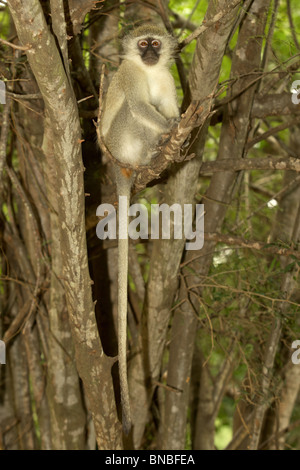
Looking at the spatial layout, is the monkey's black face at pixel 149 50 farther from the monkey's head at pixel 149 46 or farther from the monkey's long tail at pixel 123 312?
the monkey's long tail at pixel 123 312

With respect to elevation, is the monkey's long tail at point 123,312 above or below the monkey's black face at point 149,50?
below

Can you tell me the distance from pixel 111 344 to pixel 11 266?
50.4 inches

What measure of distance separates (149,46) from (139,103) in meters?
0.59

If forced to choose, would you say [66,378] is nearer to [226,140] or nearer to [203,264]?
[203,264]

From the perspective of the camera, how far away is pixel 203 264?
177 inches

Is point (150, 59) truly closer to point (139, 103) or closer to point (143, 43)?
point (143, 43)

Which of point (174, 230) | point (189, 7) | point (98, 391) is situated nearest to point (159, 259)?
point (174, 230)

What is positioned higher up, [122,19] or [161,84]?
[122,19]

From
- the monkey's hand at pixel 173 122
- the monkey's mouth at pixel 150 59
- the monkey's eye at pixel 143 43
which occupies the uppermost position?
the monkey's eye at pixel 143 43

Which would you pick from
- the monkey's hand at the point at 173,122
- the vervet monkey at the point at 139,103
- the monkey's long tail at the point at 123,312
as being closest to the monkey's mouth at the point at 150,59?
the vervet monkey at the point at 139,103

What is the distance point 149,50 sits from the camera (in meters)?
4.07

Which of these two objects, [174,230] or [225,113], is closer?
[174,230]

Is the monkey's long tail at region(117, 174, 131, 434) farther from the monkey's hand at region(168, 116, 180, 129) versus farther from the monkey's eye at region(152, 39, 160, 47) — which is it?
the monkey's eye at region(152, 39, 160, 47)

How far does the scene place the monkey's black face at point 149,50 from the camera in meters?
4.06
